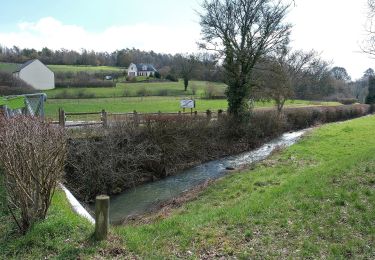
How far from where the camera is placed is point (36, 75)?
256 feet

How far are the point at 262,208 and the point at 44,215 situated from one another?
186 inches

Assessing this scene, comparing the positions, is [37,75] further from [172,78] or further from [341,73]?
[341,73]

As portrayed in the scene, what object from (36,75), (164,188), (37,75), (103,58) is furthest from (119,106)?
(103,58)

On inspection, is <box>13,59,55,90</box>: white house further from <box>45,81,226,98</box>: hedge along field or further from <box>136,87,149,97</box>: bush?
<box>136,87,149,97</box>: bush

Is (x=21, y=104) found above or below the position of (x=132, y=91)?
above

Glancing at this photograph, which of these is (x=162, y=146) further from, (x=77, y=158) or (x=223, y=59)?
(x=223, y=59)

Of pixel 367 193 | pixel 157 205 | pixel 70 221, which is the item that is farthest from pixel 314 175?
pixel 70 221

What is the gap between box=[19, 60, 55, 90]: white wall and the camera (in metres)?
76.2

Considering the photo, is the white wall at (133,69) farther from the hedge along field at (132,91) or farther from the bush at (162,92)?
the bush at (162,92)

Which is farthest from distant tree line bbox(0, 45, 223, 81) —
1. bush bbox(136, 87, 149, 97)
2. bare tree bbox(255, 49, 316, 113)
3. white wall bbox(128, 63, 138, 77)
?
bare tree bbox(255, 49, 316, 113)

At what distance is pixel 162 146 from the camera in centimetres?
2131

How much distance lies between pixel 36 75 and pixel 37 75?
0.78 feet

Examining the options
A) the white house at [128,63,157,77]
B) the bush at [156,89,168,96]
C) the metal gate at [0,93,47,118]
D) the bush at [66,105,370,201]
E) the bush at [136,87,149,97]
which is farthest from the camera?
the white house at [128,63,157,77]

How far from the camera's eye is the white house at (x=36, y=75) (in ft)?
250
